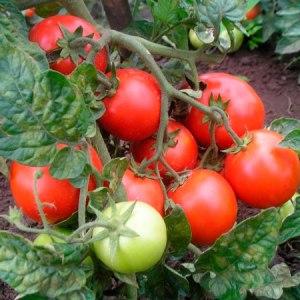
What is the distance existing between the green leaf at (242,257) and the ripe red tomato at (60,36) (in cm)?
33

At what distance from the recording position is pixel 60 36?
0.96 metres

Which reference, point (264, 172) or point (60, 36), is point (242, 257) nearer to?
point (264, 172)

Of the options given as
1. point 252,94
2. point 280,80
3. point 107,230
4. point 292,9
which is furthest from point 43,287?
point 280,80

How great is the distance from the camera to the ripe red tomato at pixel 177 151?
100cm

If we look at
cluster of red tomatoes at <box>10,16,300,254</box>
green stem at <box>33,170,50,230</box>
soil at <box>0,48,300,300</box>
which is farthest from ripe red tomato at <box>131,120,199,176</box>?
soil at <box>0,48,300,300</box>

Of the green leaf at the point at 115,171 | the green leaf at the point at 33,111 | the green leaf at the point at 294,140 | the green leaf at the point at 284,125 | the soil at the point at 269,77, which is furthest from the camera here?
the soil at the point at 269,77

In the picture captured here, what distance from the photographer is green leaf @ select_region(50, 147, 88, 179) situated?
0.81 m

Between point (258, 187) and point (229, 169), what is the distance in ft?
0.20

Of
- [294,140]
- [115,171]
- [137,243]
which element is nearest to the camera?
[137,243]

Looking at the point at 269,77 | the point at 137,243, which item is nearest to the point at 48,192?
the point at 137,243

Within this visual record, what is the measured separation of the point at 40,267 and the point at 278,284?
1.39 ft

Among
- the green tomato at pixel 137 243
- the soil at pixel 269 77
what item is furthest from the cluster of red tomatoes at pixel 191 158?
the soil at pixel 269 77

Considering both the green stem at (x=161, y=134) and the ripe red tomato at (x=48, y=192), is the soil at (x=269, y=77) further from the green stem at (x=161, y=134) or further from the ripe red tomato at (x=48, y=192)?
the ripe red tomato at (x=48, y=192)

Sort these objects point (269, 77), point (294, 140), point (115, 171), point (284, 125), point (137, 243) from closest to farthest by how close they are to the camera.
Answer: point (137, 243)
point (115, 171)
point (294, 140)
point (284, 125)
point (269, 77)
